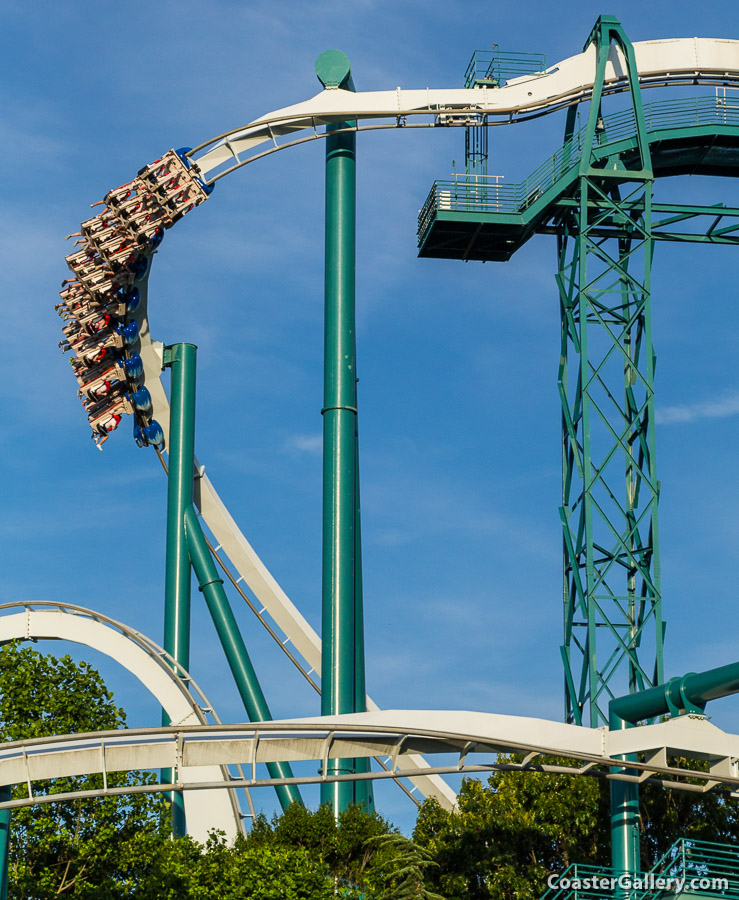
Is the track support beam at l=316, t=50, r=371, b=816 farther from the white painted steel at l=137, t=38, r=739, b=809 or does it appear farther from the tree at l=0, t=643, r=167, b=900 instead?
the tree at l=0, t=643, r=167, b=900

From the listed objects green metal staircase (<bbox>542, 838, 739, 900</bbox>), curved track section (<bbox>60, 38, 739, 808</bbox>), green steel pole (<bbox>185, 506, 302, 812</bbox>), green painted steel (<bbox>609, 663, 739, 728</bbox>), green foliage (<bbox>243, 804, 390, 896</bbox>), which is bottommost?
green metal staircase (<bbox>542, 838, 739, 900</bbox>)

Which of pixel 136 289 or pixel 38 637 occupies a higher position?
pixel 136 289

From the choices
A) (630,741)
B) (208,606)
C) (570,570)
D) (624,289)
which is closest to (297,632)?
(208,606)

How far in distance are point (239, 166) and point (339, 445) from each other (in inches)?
365

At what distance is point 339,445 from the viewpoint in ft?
117

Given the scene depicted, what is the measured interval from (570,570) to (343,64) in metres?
14.1

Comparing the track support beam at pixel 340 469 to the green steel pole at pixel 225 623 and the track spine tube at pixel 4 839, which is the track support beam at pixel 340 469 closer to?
the green steel pole at pixel 225 623

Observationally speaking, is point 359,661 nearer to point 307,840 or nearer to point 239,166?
point 307,840

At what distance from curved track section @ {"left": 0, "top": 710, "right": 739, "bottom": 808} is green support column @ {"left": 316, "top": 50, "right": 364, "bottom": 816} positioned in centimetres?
858

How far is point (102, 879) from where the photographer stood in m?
29.0

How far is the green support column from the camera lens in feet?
110

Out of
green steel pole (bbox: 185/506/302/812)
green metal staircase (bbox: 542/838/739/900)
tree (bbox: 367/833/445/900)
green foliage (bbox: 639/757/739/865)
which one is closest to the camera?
green metal staircase (bbox: 542/838/739/900)

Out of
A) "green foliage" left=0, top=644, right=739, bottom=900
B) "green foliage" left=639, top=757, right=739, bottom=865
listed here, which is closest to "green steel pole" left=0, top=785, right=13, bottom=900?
"green foliage" left=0, top=644, right=739, bottom=900

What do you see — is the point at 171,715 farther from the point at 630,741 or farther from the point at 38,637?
the point at 630,741
